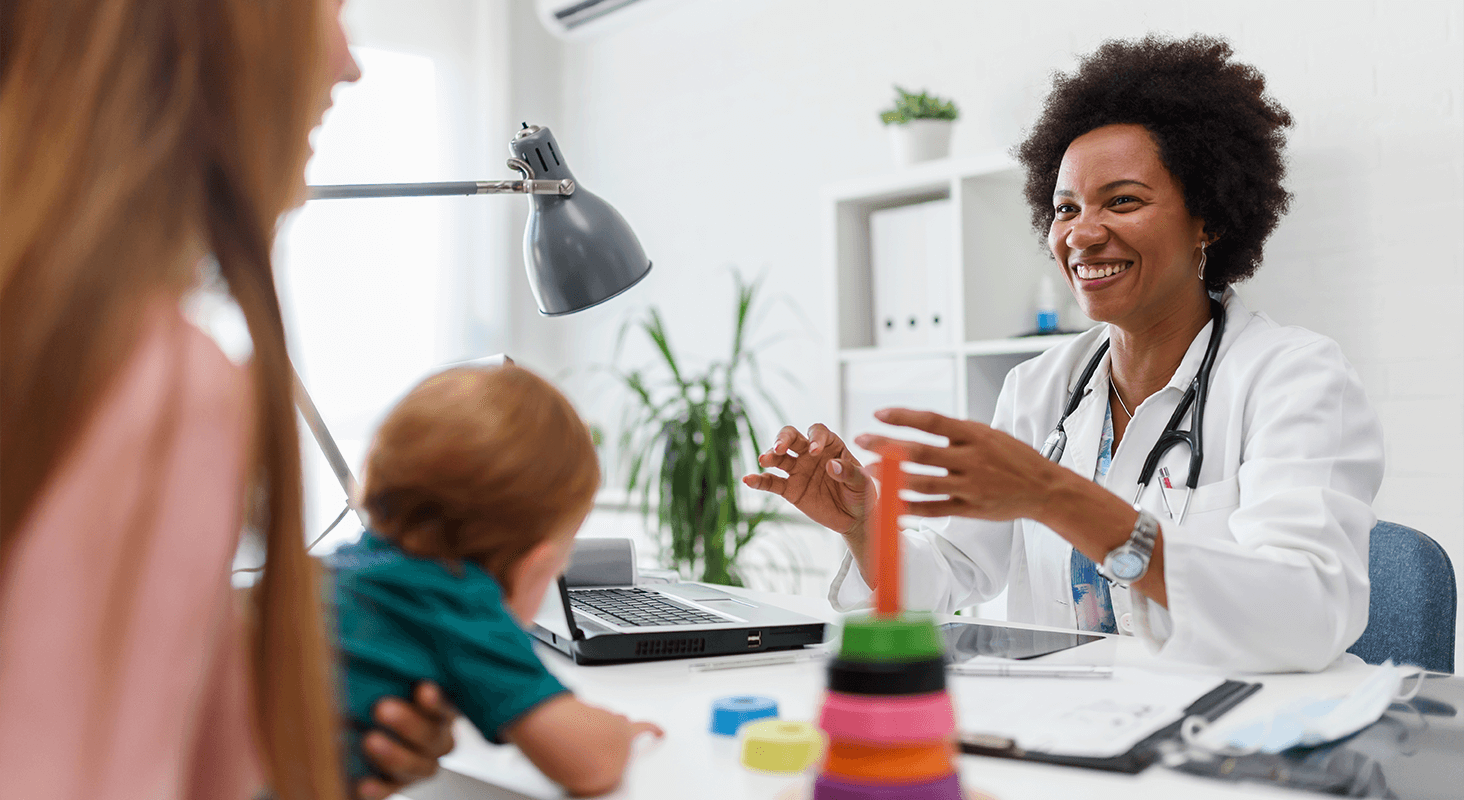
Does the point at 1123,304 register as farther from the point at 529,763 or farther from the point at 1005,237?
the point at 529,763

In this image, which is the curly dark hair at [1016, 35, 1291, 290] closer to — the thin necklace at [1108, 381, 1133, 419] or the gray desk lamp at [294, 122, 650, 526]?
the thin necklace at [1108, 381, 1133, 419]

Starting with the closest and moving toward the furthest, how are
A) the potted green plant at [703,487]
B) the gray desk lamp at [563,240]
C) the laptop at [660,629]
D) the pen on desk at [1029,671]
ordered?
the pen on desk at [1029,671]
the laptop at [660,629]
the gray desk lamp at [563,240]
the potted green plant at [703,487]

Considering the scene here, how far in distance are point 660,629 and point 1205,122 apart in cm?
125

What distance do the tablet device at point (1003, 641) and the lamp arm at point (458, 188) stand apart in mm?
699

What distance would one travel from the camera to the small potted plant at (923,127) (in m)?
2.80

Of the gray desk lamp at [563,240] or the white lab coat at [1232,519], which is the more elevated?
the gray desk lamp at [563,240]

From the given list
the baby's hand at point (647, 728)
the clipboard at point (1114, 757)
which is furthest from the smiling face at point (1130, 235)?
the baby's hand at point (647, 728)

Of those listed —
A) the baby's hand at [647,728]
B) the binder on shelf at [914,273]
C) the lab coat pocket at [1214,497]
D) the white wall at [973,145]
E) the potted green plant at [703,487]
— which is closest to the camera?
the baby's hand at [647,728]

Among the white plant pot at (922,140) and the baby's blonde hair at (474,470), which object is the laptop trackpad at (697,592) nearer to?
the baby's blonde hair at (474,470)

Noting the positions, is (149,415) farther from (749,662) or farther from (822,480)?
(822,480)

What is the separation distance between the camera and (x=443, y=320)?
4.09 metres

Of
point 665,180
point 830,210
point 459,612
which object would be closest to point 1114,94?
point 830,210

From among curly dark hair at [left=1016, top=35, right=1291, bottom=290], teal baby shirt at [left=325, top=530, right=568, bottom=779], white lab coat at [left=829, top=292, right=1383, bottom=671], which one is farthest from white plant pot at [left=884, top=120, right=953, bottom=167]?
teal baby shirt at [left=325, top=530, right=568, bottom=779]

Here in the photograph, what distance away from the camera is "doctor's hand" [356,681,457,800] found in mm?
678
